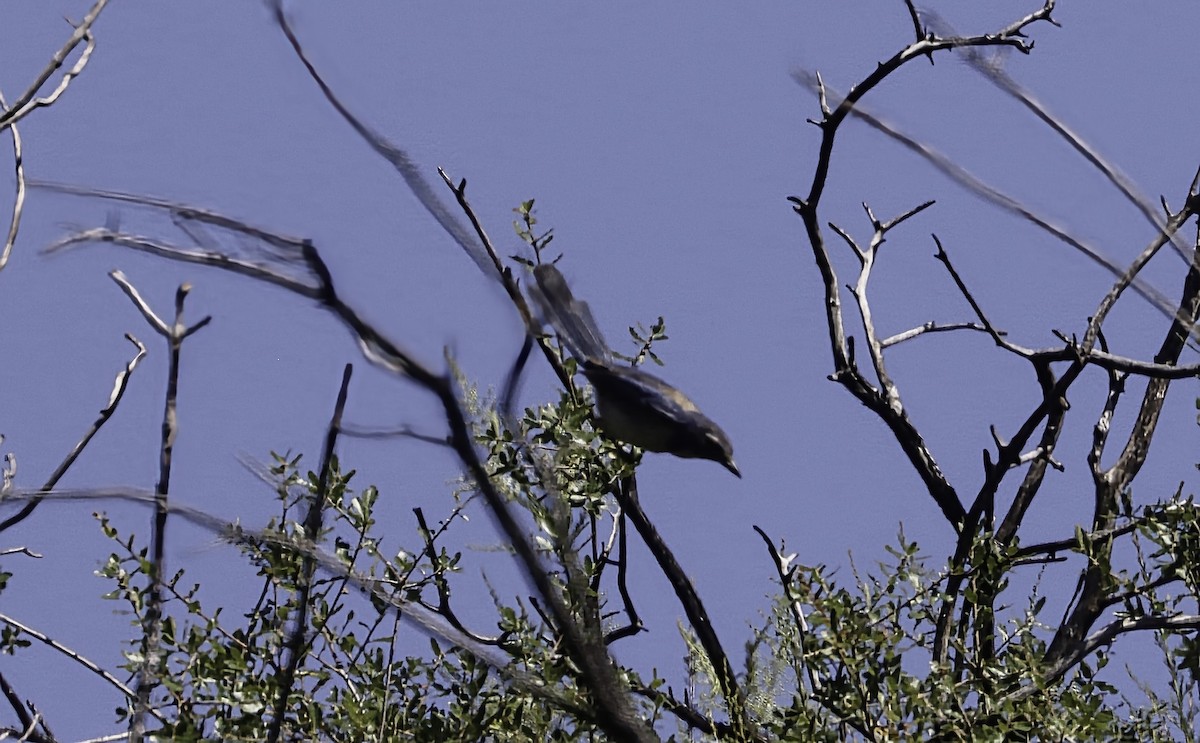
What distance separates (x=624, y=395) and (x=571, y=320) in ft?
1.00

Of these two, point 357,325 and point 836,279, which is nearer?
point 357,325

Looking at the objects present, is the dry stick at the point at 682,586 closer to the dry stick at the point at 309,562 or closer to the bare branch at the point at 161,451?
the dry stick at the point at 309,562

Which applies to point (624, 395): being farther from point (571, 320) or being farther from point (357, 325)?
point (357, 325)

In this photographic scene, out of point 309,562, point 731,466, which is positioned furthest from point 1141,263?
point 309,562

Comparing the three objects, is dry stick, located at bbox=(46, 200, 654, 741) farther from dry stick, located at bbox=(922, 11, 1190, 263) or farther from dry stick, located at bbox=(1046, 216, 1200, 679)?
dry stick, located at bbox=(1046, 216, 1200, 679)

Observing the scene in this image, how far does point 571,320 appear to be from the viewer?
3.94 meters

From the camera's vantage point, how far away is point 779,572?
3.74m

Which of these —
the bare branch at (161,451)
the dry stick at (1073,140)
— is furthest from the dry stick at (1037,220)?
the bare branch at (161,451)

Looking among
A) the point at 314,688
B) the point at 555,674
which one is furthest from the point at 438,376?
the point at 314,688

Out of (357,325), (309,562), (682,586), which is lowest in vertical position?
(357,325)

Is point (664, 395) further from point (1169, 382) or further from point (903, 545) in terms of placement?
point (1169, 382)

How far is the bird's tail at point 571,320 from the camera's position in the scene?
384cm

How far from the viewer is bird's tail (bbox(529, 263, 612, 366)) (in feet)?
12.6

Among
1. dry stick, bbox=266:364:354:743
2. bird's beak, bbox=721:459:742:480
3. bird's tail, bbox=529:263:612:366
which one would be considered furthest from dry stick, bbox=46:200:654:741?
bird's beak, bbox=721:459:742:480
